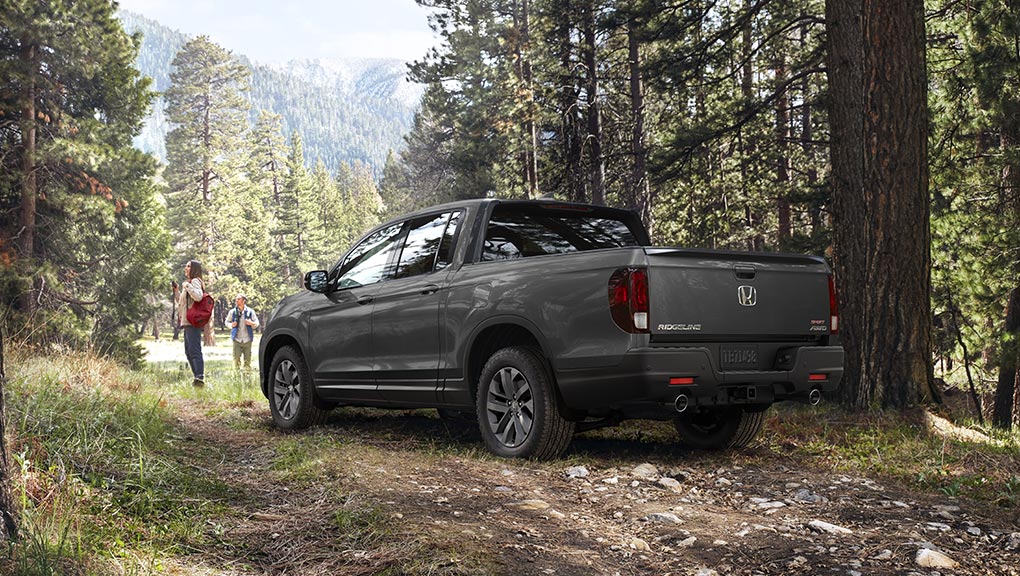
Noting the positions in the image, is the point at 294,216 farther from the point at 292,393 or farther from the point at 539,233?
the point at 539,233

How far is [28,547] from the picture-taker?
10.9 ft

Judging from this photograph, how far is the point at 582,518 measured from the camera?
15.1 feet

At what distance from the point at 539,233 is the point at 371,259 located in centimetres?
176

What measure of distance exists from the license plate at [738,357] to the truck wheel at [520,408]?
46.1 inches

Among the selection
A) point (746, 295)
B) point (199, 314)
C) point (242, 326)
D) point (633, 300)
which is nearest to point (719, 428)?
point (746, 295)

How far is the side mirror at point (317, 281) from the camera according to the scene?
25.8ft

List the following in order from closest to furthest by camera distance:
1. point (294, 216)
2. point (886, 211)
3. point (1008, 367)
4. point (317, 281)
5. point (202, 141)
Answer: point (886, 211), point (317, 281), point (1008, 367), point (202, 141), point (294, 216)

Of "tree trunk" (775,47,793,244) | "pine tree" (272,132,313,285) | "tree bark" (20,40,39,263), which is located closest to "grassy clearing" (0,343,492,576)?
"tree trunk" (775,47,793,244)

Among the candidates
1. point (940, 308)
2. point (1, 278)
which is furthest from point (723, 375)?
point (1, 278)

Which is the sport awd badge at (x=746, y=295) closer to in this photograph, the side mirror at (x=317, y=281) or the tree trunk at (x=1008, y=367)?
the side mirror at (x=317, y=281)

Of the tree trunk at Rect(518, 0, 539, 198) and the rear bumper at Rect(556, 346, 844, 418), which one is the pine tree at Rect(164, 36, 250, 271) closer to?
the tree trunk at Rect(518, 0, 539, 198)

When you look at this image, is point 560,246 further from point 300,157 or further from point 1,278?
point 300,157

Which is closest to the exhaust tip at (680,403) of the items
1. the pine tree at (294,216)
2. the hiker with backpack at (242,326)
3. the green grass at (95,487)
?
the green grass at (95,487)

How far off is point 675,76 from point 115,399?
298 inches
